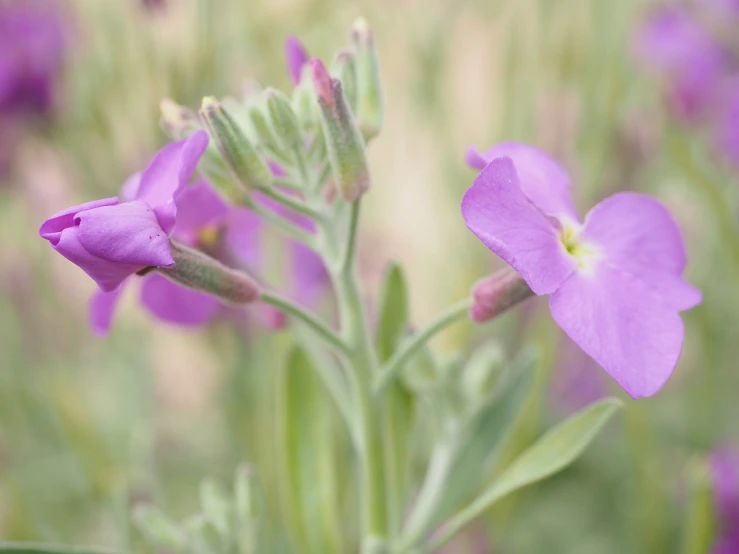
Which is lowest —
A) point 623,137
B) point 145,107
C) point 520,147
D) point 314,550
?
point 314,550

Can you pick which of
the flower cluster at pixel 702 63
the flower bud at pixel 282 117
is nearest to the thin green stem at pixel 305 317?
the flower bud at pixel 282 117

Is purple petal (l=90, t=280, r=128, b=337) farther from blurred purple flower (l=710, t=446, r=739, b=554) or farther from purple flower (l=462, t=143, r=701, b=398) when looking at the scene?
blurred purple flower (l=710, t=446, r=739, b=554)

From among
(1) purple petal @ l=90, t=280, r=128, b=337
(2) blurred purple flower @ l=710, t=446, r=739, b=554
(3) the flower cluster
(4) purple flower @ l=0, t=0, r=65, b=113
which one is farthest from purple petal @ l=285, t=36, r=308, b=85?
(3) the flower cluster

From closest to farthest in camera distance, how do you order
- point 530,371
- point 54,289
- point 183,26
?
point 530,371 < point 183,26 < point 54,289

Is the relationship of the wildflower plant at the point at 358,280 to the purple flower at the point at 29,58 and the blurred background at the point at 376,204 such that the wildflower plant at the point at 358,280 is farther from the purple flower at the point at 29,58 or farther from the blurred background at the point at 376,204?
the purple flower at the point at 29,58

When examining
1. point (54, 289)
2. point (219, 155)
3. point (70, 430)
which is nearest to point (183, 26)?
point (54, 289)

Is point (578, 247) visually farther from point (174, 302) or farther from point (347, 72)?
point (174, 302)

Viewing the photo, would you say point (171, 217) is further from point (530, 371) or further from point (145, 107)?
point (145, 107)

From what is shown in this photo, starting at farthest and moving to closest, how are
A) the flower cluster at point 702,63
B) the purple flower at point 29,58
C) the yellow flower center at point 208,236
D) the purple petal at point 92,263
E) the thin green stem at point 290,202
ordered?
1. the flower cluster at point 702,63
2. the purple flower at point 29,58
3. the yellow flower center at point 208,236
4. the thin green stem at point 290,202
5. the purple petal at point 92,263
